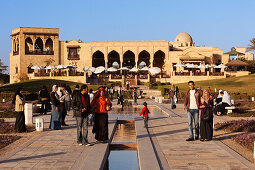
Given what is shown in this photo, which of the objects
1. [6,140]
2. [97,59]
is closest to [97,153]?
[6,140]

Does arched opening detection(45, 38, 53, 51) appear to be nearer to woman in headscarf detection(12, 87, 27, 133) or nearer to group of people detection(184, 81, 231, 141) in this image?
woman in headscarf detection(12, 87, 27, 133)

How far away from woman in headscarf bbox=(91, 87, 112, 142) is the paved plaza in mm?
469

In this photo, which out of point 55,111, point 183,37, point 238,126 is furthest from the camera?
point 183,37

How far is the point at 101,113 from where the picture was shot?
968 centimetres

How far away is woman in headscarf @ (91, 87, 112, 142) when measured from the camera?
962 cm

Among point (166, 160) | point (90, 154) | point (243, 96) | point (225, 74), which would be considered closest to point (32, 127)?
point (90, 154)

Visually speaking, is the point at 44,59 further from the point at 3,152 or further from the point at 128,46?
the point at 3,152

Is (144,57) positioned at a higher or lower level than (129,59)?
higher

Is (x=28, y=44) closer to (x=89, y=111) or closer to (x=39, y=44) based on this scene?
(x=39, y=44)

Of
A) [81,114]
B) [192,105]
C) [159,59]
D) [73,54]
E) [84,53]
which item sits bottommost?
[81,114]

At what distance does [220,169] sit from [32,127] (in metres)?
8.27

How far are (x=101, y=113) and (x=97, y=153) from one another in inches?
66.0

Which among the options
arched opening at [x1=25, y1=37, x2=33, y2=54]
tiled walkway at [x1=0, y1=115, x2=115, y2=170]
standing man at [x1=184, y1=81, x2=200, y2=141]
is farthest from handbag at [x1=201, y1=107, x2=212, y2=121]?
arched opening at [x1=25, y1=37, x2=33, y2=54]

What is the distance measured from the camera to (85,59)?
6122cm
